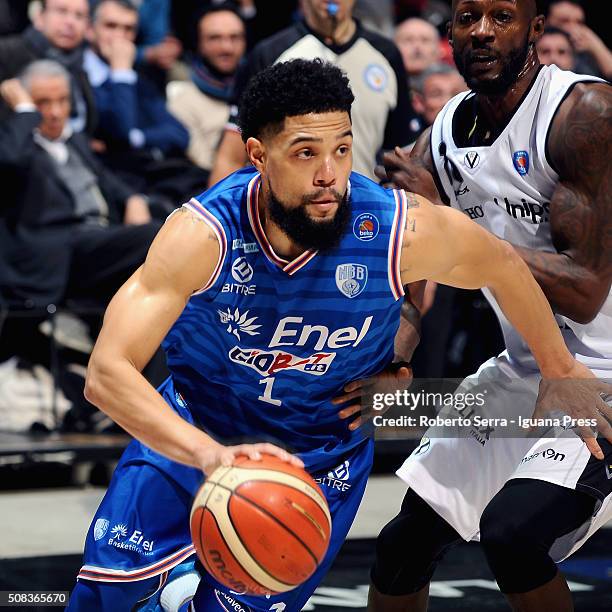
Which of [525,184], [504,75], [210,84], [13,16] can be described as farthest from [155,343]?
[13,16]

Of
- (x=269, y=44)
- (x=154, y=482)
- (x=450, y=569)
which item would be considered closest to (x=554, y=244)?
(x=154, y=482)

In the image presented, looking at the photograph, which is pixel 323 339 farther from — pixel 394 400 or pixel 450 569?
pixel 450 569

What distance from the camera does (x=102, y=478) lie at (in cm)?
713

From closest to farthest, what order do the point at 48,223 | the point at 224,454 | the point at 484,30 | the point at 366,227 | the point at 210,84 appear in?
the point at 224,454 → the point at 366,227 → the point at 484,30 → the point at 48,223 → the point at 210,84

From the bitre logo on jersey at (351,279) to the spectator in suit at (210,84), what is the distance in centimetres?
489

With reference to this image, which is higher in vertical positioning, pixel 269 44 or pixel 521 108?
pixel 521 108

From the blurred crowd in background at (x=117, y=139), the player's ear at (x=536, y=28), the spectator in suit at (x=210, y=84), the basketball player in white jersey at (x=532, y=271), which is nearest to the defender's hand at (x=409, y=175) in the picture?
the basketball player in white jersey at (x=532, y=271)

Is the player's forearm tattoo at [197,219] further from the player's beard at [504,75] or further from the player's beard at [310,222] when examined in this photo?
the player's beard at [504,75]

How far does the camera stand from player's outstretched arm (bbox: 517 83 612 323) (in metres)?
3.67

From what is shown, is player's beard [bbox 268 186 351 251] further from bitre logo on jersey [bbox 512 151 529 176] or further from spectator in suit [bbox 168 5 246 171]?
spectator in suit [bbox 168 5 246 171]

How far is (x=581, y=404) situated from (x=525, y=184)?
676 mm

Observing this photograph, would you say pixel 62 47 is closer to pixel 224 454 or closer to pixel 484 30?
pixel 484 30

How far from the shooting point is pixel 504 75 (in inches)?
151

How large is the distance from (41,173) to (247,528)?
431cm
